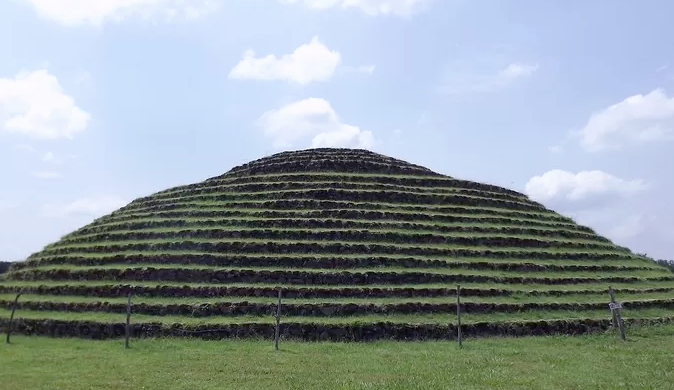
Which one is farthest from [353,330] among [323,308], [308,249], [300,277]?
[308,249]

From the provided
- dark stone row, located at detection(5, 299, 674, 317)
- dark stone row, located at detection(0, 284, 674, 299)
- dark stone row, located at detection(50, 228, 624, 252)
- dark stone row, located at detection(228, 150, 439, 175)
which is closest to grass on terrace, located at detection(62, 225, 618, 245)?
dark stone row, located at detection(50, 228, 624, 252)

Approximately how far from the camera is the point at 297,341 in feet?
54.6

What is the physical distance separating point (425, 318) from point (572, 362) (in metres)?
5.20

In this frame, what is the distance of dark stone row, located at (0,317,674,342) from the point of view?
16922 mm

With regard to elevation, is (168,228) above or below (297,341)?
above

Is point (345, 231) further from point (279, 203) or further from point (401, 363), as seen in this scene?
point (401, 363)

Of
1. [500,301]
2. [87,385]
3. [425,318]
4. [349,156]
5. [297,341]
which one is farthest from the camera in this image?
[349,156]

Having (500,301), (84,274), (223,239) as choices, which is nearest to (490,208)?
(500,301)

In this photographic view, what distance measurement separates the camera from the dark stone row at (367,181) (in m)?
27.8

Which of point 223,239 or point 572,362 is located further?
point 223,239

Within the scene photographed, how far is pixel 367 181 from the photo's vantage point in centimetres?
2778

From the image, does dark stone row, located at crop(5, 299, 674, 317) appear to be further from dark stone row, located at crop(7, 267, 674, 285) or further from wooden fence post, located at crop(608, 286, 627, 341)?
wooden fence post, located at crop(608, 286, 627, 341)

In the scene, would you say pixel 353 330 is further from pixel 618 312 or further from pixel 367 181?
pixel 367 181

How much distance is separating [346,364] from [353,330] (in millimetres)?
3738
